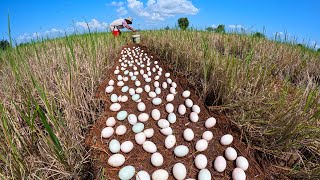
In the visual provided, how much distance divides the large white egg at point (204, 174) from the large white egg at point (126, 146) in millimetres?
448

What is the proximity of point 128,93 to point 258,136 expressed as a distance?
1219 mm

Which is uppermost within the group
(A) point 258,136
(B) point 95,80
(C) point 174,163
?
(B) point 95,80

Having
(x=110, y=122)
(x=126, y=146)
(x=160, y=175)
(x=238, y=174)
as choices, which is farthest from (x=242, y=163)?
(x=110, y=122)

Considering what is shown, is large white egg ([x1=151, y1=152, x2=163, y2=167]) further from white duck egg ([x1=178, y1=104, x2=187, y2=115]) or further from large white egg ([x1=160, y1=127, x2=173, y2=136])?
white duck egg ([x1=178, y1=104, x2=187, y2=115])

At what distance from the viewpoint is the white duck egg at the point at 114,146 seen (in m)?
1.29

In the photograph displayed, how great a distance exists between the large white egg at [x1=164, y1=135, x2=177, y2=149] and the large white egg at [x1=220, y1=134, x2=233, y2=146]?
0.96ft

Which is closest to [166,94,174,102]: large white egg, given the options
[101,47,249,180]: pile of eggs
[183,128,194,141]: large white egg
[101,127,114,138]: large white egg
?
[101,47,249,180]: pile of eggs

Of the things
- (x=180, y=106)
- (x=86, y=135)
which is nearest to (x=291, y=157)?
(x=180, y=106)

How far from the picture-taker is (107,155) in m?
1.29

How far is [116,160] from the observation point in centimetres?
121

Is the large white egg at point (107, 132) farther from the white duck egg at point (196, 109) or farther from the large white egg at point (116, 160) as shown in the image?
the white duck egg at point (196, 109)

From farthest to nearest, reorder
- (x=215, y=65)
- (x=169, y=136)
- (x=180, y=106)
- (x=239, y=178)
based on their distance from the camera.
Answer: (x=215, y=65), (x=180, y=106), (x=169, y=136), (x=239, y=178)

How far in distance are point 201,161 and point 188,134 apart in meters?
0.22

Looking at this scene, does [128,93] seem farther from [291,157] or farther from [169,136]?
[291,157]
